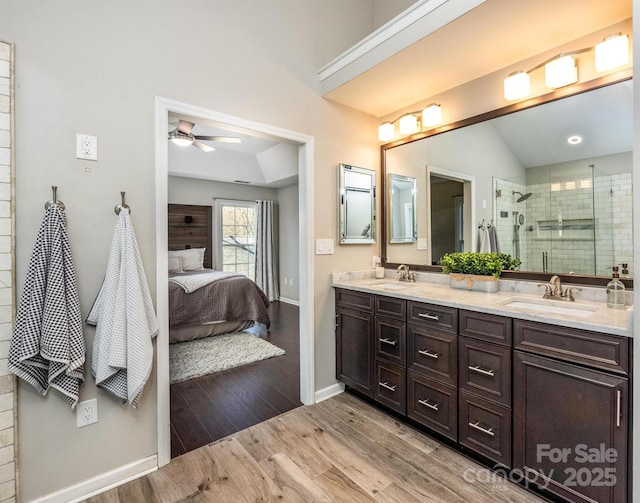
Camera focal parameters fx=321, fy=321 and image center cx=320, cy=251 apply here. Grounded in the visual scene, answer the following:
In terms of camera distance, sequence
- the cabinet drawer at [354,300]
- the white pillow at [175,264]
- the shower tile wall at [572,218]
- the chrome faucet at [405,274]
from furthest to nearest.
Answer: the white pillow at [175,264] → the chrome faucet at [405,274] → the cabinet drawer at [354,300] → the shower tile wall at [572,218]

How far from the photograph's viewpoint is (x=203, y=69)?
6.51 feet

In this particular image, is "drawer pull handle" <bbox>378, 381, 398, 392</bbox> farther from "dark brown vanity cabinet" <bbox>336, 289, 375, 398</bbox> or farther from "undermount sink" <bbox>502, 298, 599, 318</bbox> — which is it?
"undermount sink" <bbox>502, 298, 599, 318</bbox>

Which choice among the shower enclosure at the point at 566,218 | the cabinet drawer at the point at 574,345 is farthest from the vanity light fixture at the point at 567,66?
the cabinet drawer at the point at 574,345

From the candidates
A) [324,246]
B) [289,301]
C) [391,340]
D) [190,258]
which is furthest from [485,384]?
[289,301]

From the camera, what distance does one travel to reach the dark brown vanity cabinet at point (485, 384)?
5.38 ft

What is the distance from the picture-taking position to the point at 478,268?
2229 millimetres

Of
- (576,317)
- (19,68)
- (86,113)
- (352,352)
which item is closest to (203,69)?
(86,113)

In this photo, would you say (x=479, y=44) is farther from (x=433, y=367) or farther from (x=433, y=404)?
(x=433, y=404)

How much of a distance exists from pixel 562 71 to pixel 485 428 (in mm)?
2032

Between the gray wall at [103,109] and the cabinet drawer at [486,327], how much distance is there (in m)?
1.78

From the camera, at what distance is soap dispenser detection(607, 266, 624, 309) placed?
162 centimetres

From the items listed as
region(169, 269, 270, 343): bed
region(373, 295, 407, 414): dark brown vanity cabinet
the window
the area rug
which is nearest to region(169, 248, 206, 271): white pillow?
the window

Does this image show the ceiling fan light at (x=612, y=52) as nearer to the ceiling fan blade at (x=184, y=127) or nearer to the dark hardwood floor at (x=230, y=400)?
the dark hardwood floor at (x=230, y=400)

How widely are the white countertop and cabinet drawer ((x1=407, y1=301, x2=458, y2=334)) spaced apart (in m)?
0.04
